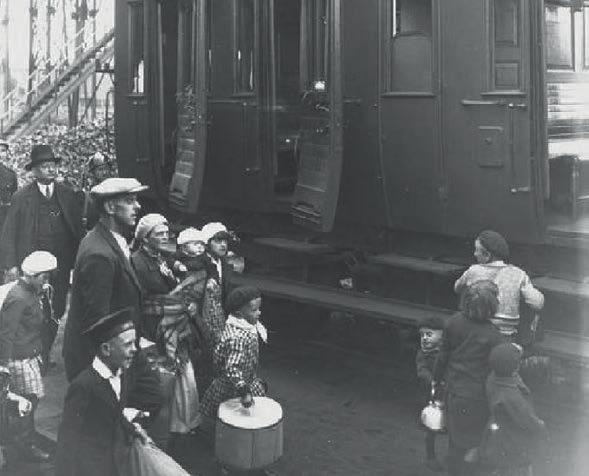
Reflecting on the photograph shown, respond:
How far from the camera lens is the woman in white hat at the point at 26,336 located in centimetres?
582

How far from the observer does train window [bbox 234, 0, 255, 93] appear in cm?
909

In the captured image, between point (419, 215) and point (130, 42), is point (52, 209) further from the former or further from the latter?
point (130, 42)

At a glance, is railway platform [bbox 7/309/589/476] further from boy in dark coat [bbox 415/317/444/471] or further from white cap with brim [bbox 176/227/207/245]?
white cap with brim [bbox 176/227/207/245]

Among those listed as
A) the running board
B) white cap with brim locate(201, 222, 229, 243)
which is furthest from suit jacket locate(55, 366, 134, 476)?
the running board

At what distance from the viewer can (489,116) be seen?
23.1 feet

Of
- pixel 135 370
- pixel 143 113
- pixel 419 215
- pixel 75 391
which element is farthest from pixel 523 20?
pixel 143 113

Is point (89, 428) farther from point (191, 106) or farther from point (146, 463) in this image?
point (191, 106)

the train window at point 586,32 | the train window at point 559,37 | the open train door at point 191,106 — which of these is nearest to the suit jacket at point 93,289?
the open train door at point 191,106

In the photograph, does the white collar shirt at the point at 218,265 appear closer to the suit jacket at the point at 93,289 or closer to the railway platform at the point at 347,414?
the railway platform at the point at 347,414

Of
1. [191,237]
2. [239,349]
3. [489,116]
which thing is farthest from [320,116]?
[239,349]

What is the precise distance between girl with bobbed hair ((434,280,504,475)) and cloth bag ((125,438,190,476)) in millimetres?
1972

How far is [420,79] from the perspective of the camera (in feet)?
24.9

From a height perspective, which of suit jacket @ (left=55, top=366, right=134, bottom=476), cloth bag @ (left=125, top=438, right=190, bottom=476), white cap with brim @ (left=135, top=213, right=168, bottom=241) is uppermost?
white cap with brim @ (left=135, top=213, right=168, bottom=241)

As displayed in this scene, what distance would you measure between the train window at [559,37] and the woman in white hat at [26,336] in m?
5.13
